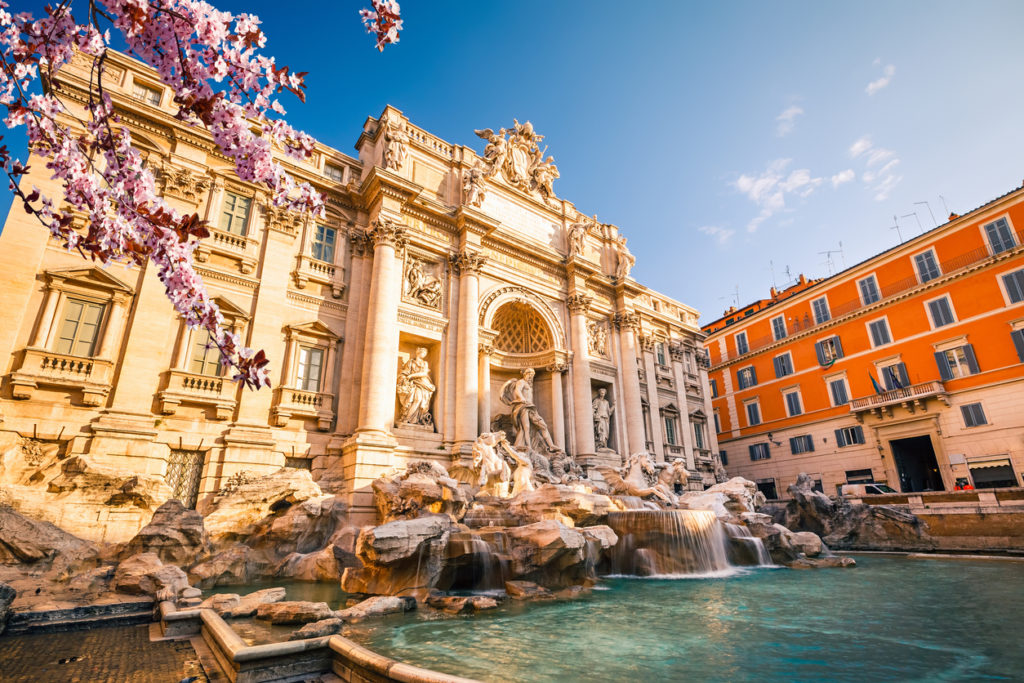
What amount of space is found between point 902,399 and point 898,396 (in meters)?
0.46

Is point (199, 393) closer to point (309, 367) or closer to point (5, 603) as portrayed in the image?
point (309, 367)

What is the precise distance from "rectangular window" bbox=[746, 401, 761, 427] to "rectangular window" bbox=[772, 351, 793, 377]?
2460 millimetres

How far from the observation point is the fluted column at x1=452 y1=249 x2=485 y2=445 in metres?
16.2

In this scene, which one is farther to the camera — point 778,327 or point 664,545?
point 778,327

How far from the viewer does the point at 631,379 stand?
22906 mm

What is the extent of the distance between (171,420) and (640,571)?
12.0m

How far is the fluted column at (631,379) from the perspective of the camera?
2189 centimetres

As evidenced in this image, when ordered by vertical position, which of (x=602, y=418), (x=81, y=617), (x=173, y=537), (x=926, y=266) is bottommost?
(x=81, y=617)

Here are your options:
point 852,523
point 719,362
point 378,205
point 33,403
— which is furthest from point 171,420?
point 719,362

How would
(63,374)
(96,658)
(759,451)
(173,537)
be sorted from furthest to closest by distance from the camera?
(759,451) < (63,374) < (173,537) < (96,658)

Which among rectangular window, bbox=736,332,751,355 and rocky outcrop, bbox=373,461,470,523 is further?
rectangular window, bbox=736,332,751,355

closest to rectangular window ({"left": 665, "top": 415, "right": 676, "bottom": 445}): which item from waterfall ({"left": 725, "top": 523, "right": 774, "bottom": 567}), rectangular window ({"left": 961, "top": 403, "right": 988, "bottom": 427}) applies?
rectangular window ({"left": 961, "top": 403, "right": 988, "bottom": 427})

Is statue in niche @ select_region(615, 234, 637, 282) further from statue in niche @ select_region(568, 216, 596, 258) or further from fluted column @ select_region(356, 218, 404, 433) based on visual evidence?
fluted column @ select_region(356, 218, 404, 433)

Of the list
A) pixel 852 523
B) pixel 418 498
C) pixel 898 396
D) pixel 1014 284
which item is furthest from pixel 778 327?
pixel 418 498
